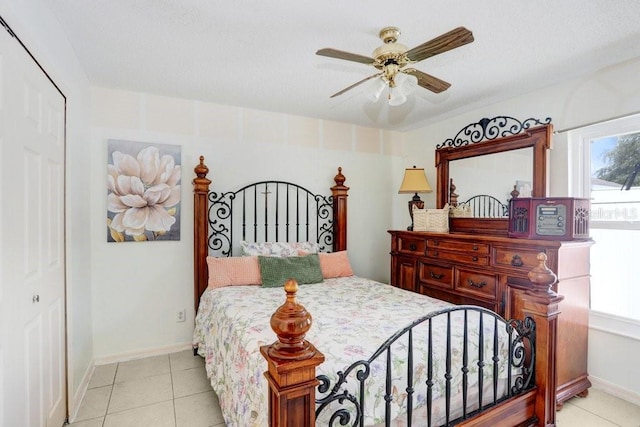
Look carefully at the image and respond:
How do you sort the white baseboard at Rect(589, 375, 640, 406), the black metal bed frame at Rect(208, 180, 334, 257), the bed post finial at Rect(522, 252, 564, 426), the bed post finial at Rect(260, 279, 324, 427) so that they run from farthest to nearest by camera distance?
the black metal bed frame at Rect(208, 180, 334, 257) → the white baseboard at Rect(589, 375, 640, 406) → the bed post finial at Rect(522, 252, 564, 426) → the bed post finial at Rect(260, 279, 324, 427)

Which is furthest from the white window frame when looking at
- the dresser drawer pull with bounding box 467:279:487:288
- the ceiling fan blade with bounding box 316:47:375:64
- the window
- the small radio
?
the ceiling fan blade with bounding box 316:47:375:64

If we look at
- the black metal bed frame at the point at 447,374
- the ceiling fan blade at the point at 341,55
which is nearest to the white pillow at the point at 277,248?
the black metal bed frame at the point at 447,374

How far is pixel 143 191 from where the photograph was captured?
9.80 feet

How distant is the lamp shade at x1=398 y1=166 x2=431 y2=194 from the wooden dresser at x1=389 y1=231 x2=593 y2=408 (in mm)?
571

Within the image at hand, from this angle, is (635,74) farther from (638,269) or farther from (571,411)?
(571,411)

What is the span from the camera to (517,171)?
2.91 meters

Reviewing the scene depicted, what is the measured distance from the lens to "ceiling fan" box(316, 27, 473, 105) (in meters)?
1.61

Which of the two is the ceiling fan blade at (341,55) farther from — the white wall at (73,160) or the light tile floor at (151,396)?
the light tile floor at (151,396)

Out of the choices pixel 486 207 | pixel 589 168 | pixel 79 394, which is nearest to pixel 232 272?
pixel 79 394

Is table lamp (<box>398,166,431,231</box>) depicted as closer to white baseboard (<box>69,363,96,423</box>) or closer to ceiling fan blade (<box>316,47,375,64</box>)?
ceiling fan blade (<box>316,47,375,64</box>)

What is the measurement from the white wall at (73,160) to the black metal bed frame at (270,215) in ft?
3.43

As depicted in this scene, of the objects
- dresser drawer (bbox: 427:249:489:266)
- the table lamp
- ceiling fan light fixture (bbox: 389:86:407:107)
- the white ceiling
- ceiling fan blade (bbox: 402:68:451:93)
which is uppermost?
the white ceiling

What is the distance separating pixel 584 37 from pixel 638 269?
1664mm

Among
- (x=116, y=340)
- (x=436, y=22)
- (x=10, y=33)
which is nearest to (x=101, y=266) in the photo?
(x=116, y=340)
